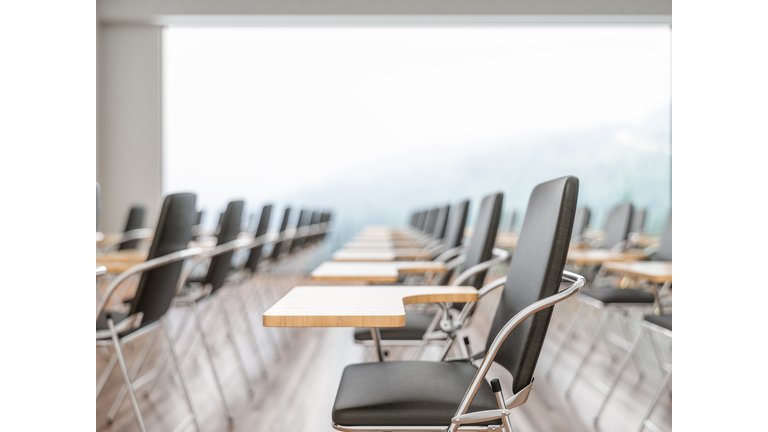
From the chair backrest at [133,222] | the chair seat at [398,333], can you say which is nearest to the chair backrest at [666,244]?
the chair seat at [398,333]

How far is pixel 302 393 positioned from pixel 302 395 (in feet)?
0.10

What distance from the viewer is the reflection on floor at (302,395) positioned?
219cm

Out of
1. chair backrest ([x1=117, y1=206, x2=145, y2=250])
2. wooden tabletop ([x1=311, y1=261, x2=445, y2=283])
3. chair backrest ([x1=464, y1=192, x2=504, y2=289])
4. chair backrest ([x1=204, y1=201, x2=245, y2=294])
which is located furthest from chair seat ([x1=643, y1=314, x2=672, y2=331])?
chair backrest ([x1=117, y1=206, x2=145, y2=250])

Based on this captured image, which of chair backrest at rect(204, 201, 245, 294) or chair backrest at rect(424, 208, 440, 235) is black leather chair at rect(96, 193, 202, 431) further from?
chair backrest at rect(424, 208, 440, 235)

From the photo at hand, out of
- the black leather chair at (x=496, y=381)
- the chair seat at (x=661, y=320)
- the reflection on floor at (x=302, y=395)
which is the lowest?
the reflection on floor at (x=302, y=395)

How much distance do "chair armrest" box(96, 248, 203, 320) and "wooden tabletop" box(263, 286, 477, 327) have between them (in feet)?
1.99

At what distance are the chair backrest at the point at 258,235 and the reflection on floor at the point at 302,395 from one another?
1.86 ft

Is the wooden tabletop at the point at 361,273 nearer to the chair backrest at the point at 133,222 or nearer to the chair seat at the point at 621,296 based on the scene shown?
the chair seat at the point at 621,296

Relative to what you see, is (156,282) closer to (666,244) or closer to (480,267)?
(480,267)

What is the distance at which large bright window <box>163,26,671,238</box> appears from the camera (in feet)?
26.1

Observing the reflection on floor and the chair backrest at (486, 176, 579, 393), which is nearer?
the chair backrest at (486, 176, 579, 393)
